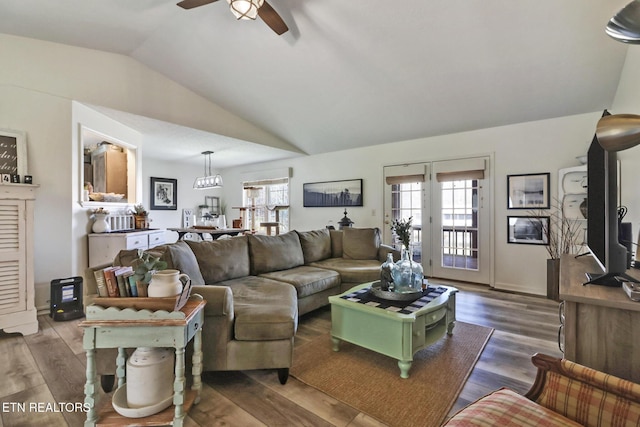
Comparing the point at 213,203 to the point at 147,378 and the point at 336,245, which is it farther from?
the point at 147,378

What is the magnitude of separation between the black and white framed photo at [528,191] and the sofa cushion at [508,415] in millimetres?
3519

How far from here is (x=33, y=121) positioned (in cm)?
307

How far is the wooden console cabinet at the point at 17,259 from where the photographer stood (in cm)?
258

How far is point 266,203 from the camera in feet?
23.7

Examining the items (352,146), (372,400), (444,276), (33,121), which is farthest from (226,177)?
(372,400)

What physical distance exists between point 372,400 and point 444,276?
129 inches

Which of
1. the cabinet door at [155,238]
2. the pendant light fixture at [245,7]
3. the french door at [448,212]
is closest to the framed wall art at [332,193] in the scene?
the french door at [448,212]

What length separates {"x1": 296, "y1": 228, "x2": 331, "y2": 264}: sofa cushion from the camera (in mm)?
3730

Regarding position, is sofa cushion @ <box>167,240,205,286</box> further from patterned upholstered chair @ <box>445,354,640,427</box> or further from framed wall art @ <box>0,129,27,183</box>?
framed wall art @ <box>0,129,27,183</box>

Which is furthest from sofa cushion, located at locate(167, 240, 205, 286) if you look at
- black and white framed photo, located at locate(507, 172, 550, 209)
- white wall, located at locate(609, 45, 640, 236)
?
black and white framed photo, located at locate(507, 172, 550, 209)

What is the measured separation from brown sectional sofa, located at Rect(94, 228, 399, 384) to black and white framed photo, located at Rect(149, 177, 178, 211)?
459 cm

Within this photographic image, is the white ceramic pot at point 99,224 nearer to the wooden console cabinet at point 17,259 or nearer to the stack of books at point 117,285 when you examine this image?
the wooden console cabinet at point 17,259

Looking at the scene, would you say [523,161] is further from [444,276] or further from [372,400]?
[372,400]

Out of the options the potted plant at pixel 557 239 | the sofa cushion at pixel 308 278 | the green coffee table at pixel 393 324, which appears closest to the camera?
the green coffee table at pixel 393 324
